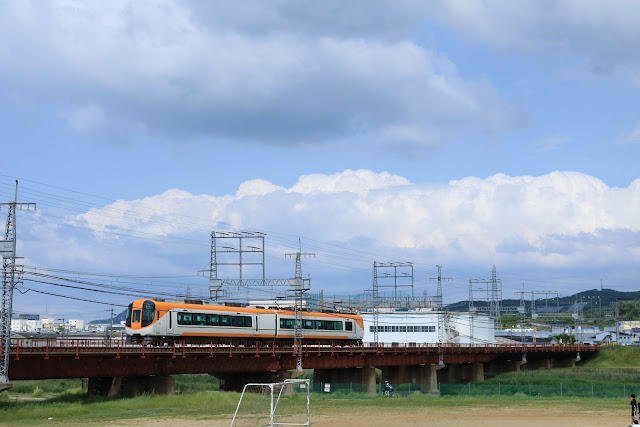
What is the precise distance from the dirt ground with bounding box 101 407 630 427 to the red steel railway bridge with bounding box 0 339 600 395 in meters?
9.31

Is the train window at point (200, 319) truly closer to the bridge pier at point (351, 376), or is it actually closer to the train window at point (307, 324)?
the train window at point (307, 324)

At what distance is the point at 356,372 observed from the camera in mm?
85812

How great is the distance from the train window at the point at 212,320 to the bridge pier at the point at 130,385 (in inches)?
405

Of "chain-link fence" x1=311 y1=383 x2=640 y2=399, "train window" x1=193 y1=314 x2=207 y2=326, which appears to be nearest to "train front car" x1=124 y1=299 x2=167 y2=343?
"train window" x1=193 y1=314 x2=207 y2=326

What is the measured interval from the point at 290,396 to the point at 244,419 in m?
18.8

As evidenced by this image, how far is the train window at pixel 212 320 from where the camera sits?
230 feet

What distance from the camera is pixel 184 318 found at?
6756cm

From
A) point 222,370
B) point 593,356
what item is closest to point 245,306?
point 222,370

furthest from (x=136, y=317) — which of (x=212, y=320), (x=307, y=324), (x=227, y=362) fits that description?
(x=307, y=324)

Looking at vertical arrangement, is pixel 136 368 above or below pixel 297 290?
below

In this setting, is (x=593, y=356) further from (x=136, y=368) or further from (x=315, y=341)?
(x=136, y=368)

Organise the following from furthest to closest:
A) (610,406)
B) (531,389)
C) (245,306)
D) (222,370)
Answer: (245,306)
(531,389)
(222,370)
(610,406)

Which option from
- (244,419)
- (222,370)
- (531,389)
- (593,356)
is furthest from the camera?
(593,356)

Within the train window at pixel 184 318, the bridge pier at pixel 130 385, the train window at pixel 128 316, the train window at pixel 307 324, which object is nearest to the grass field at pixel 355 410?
the bridge pier at pixel 130 385
